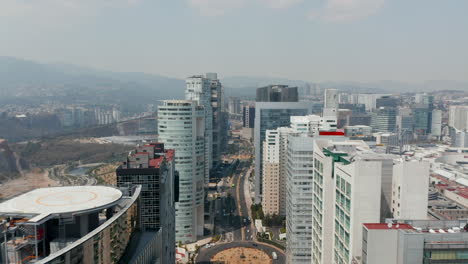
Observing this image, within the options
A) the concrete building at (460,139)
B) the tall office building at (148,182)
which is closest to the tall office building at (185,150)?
the tall office building at (148,182)

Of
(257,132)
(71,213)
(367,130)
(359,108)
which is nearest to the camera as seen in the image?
(71,213)

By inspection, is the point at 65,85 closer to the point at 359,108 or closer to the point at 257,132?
the point at 257,132

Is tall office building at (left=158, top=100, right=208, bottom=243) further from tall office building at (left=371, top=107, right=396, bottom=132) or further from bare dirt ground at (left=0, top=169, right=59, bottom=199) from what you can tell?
tall office building at (left=371, top=107, right=396, bottom=132)

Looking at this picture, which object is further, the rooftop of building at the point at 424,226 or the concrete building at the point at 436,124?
the concrete building at the point at 436,124

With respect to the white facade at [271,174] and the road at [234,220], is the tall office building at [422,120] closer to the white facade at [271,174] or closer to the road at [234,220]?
the road at [234,220]

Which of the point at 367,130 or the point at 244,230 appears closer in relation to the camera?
the point at 244,230

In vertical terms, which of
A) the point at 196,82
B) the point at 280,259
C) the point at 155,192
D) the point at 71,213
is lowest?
the point at 280,259

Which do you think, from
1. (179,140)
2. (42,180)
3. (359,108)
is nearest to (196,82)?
(179,140)
